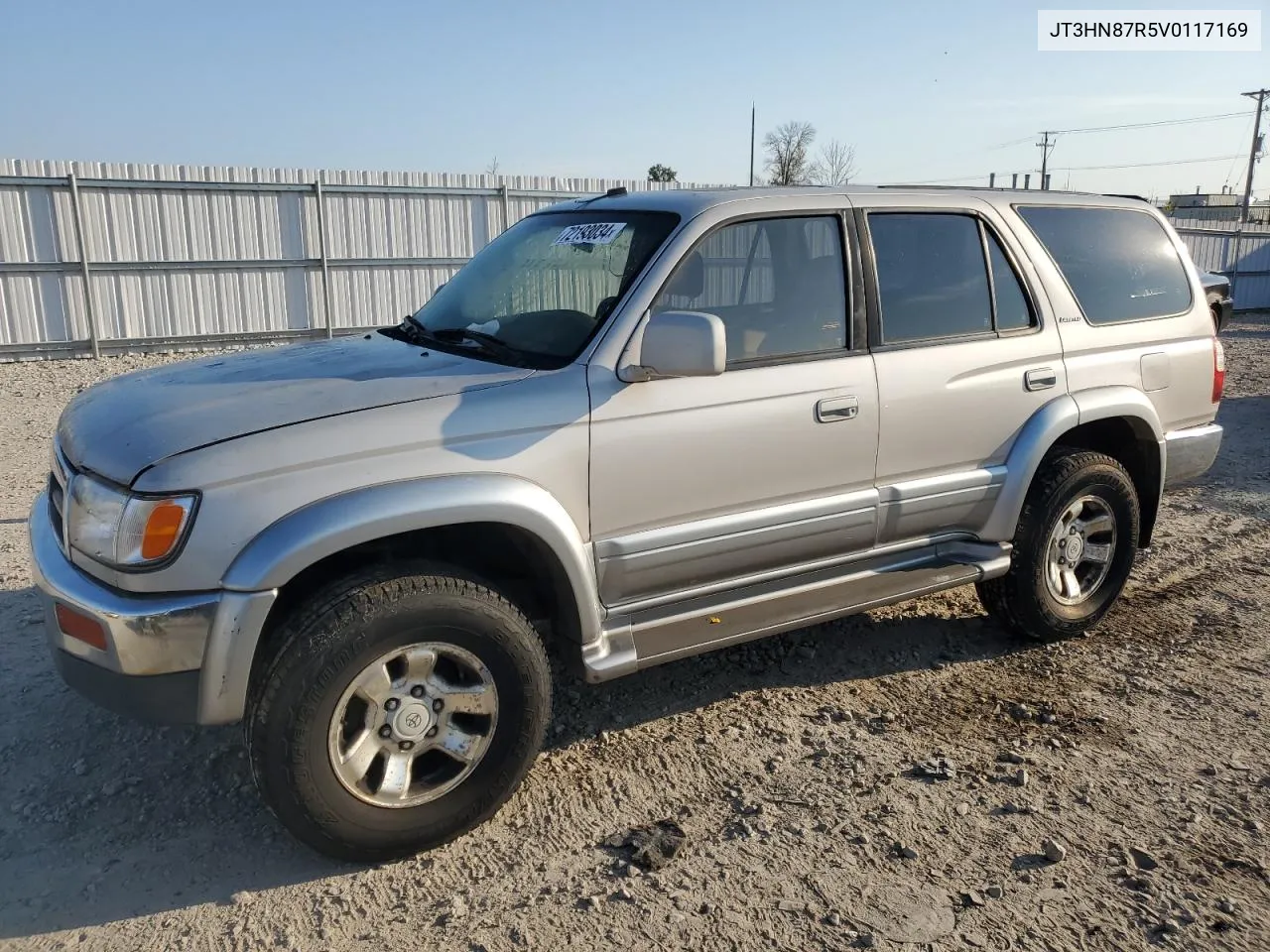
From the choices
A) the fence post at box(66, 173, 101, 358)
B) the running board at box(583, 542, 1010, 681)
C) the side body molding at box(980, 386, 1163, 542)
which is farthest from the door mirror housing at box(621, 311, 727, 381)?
the fence post at box(66, 173, 101, 358)

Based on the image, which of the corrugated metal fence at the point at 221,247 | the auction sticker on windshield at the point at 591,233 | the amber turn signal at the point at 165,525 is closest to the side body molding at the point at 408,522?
the amber turn signal at the point at 165,525

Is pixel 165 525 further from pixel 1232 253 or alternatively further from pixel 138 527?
pixel 1232 253

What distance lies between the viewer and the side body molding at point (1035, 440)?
4.08m

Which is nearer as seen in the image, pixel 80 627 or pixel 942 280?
pixel 80 627

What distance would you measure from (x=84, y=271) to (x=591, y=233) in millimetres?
11374

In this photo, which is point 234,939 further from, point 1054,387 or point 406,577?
point 1054,387

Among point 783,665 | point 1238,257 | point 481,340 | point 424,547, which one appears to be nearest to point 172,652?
point 424,547

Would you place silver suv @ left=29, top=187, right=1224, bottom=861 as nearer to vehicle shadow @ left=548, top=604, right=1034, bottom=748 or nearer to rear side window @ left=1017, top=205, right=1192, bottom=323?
rear side window @ left=1017, top=205, right=1192, bottom=323

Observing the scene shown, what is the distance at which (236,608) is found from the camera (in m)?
2.58

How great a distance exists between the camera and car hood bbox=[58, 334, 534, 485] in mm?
2717

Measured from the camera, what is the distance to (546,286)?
3729 millimetres

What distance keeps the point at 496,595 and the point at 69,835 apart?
1.55 metres

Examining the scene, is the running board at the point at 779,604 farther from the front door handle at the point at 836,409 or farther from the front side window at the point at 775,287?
the front side window at the point at 775,287

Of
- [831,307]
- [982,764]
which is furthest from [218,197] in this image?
[982,764]
